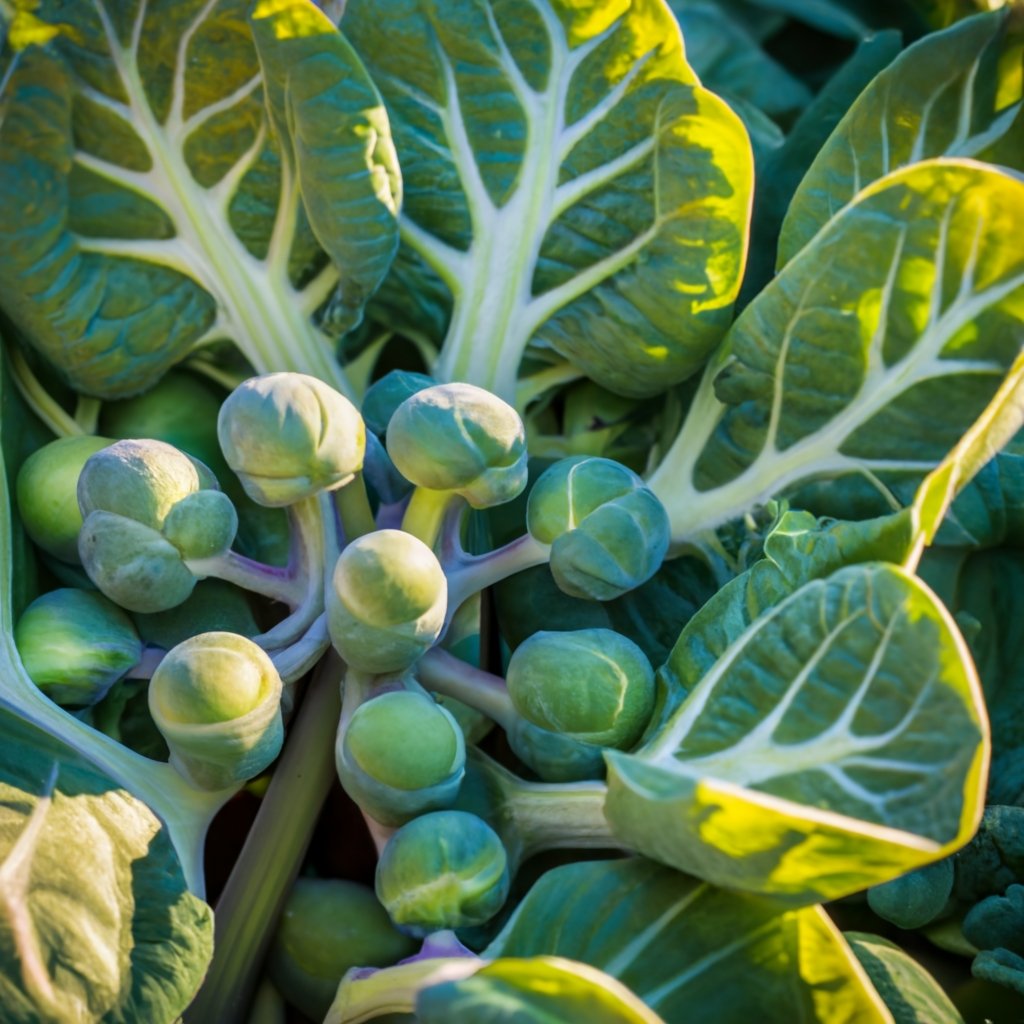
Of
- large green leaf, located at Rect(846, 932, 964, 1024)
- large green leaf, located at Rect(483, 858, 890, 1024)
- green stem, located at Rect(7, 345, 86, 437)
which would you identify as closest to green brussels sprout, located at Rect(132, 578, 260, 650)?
green stem, located at Rect(7, 345, 86, 437)

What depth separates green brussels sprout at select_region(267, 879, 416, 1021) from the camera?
881 mm

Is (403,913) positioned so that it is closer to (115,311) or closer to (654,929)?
(654,929)

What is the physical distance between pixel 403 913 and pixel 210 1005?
0.62ft

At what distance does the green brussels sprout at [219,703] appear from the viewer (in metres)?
0.78

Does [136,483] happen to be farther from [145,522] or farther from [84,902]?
[84,902]

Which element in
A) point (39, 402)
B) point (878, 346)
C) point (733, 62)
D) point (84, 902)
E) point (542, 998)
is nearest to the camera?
point (542, 998)

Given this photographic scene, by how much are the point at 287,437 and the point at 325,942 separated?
0.39 meters

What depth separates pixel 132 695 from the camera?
950 mm

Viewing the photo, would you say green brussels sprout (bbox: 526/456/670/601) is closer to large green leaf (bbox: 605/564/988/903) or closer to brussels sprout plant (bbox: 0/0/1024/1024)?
brussels sprout plant (bbox: 0/0/1024/1024)

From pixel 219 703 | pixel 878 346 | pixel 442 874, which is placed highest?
pixel 878 346

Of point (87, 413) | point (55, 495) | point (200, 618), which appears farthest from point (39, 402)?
point (200, 618)

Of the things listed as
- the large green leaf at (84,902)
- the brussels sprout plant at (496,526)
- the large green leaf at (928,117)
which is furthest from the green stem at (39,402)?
the large green leaf at (928,117)

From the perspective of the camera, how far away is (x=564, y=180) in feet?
3.54

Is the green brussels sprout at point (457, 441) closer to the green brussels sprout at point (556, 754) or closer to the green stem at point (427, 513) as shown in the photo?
the green stem at point (427, 513)
